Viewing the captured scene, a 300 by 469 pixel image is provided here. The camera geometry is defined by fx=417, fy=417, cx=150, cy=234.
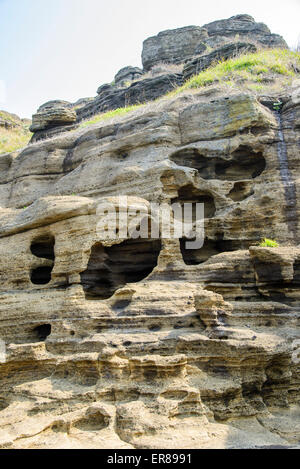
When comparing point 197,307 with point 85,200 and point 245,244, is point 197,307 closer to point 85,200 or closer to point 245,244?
point 245,244

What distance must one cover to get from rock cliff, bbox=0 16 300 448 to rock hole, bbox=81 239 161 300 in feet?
0.14

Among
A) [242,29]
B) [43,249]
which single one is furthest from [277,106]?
[242,29]

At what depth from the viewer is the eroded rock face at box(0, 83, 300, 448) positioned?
8.44m

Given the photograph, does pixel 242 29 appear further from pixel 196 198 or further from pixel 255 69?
pixel 196 198

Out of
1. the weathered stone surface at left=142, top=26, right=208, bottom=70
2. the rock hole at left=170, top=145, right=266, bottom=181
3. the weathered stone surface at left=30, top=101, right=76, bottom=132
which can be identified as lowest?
the rock hole at left=170, top=145, right=266, bottom=181

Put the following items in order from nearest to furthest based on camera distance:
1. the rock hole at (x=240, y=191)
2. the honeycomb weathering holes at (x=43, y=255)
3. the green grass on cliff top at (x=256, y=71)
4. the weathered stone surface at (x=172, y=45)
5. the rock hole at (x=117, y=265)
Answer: the rock hole at (x=117, y=265)
the honeycomb weathering holes at (x=43, y=255)
the rock hole at (x=240, y=191)
the green grass on cliff top at (x=256, y=71)
the weathered stone surface at (x=172, y=45)

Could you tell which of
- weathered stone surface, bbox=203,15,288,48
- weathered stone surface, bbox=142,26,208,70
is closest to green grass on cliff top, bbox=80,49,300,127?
weathered stone surface, bbox=203,15,288,48

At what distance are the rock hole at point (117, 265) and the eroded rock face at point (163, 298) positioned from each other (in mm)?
32

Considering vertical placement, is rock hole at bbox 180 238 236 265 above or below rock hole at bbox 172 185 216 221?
below

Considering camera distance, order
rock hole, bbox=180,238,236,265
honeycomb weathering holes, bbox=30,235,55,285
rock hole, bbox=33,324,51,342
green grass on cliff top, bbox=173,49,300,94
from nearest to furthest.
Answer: rock hole, bbox=33,324,51,342
rock hole, bbox=180,238,236,265
honeycomb weathering holes, bbox=30,235,55,285
green grass on cliff top, bbox=173,49,300,94

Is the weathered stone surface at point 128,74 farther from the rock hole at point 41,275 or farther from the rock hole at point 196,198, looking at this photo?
the rock hole at point 41,275

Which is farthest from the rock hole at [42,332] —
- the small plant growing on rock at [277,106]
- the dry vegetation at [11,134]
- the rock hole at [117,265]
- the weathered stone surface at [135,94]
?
the weathered stone surface at [135,94]

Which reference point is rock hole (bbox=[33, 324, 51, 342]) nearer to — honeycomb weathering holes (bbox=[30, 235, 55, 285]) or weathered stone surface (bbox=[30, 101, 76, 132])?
honeycomb weathering holes (bbox=[30, 235, 55, 285])

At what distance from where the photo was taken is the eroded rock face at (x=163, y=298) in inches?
332
